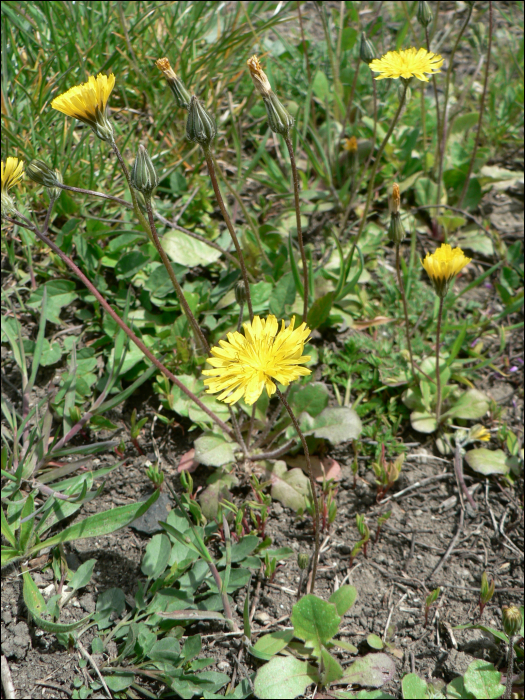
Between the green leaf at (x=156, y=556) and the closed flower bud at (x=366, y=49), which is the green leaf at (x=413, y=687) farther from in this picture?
the closed flower bud at (x=366, y=49)

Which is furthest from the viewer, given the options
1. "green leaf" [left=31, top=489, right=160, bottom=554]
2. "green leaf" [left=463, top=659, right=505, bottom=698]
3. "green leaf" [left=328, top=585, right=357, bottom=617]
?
"green leaf" [left=31, top=489, right=160, bottom=554]

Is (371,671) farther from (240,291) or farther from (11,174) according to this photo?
(11,174)

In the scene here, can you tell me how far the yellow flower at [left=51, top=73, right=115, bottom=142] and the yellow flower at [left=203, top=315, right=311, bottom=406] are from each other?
722 mm

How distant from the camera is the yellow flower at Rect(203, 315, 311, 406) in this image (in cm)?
160

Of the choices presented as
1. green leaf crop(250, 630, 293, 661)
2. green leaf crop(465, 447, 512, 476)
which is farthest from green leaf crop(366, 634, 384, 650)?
green leaf crop(465, 447, 512, 476)

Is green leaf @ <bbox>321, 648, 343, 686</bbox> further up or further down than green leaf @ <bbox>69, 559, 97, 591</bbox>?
further down

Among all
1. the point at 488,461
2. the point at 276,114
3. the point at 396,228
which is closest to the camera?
the point at 276,114

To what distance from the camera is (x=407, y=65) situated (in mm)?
2293

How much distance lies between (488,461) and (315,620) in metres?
1.04

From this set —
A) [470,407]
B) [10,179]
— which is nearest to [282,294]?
[470,407]

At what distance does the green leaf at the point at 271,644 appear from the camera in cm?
186

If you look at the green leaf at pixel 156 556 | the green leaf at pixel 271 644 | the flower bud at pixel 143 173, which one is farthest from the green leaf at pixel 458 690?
the flower bud at pixel 143 173

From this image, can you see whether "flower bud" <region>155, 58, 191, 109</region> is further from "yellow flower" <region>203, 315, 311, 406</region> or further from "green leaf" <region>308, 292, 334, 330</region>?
"green leaf" <region>308, 292, 334, 330</region>

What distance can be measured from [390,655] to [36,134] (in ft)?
8.87
